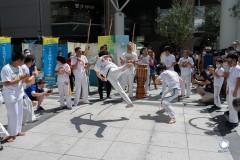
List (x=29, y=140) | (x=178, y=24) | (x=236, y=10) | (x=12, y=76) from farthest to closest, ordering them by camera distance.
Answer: (x=178, y=24) < (x=236, y=10) < (x=29, y=140) < (x=12, y=76)

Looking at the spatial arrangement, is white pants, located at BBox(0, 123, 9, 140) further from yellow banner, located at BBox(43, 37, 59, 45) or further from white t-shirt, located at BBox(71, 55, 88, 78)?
yellow banner, located at BBox(43, 37, 59, 45)

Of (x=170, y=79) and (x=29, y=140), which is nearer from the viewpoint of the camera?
(x=29, y=140)

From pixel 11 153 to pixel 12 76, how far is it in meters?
1.45

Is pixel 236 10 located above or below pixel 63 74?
above

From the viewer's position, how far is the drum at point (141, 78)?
9.64 metres

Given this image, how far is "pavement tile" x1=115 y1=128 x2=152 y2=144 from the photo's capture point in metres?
5.54

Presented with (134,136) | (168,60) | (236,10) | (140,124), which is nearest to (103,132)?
(134,136)

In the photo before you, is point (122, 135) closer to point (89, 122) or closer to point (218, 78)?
point (89, 122)

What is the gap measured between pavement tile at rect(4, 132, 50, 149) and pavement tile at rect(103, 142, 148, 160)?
153 centimetres

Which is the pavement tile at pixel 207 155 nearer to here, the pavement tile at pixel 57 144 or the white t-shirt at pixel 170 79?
the white t-shirt at pixel 170 79

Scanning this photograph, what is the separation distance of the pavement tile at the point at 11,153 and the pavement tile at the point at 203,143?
316 centimetres

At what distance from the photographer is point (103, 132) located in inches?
237

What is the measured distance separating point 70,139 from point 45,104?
3.47 metres

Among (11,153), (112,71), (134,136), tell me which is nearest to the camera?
(11,153)
